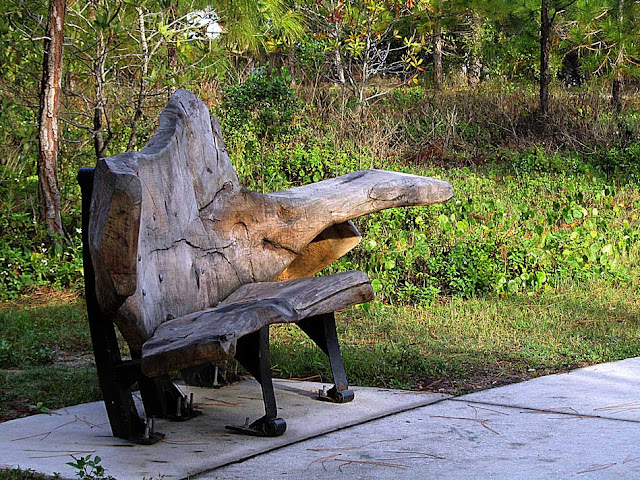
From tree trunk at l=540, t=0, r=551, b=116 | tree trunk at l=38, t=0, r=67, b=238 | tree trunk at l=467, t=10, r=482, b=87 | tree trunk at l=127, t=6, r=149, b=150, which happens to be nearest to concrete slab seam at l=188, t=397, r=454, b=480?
tree trunk at l=38, t=0, r=67, b=238

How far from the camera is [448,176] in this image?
10.1 metres

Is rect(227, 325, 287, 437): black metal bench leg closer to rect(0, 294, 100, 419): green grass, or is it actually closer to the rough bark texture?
the rough bark texture

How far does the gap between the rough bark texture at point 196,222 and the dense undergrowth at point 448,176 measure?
2.33 metres

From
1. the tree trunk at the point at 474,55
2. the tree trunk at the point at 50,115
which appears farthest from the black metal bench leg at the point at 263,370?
the tree trunk at the point at 474,55

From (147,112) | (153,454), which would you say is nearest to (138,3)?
(147,112)

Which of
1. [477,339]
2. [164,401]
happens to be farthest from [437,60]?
[164,401]

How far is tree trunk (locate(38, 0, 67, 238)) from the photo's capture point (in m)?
7.05

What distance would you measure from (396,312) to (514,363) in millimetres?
1521

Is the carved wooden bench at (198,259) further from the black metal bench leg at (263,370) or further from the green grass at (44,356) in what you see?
the green grass at (44,356)

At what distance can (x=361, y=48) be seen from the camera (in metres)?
12.3

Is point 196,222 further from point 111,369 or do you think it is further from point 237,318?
point 237,318

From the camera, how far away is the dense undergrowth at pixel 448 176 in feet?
21.7

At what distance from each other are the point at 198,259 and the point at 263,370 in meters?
0.58

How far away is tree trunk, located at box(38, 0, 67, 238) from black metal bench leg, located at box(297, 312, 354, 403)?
13.5 feet
